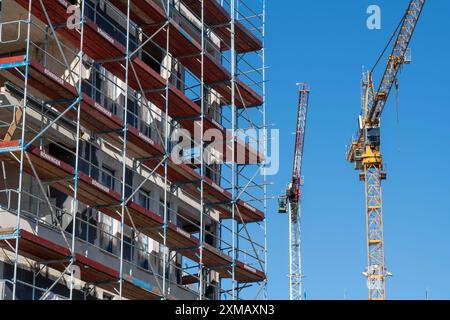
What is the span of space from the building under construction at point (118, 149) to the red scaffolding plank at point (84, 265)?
7 cm

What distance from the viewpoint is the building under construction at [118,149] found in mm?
31594

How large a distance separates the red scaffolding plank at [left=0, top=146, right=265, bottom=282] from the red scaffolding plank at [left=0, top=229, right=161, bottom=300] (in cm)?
232

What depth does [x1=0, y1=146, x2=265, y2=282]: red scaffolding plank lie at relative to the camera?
31172mm

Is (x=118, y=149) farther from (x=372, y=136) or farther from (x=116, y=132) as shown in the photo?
(x=372, y=136)

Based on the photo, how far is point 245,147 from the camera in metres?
46.3

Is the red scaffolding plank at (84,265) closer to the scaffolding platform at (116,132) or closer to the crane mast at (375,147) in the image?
the scaffolding platform at (116,132)

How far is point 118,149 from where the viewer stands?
38625mm

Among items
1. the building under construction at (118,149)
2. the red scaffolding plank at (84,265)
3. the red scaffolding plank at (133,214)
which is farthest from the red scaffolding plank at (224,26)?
the red scaffolding plank at (84,265)

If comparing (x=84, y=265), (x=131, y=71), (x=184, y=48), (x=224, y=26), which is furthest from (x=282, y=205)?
(x=84, y=265)

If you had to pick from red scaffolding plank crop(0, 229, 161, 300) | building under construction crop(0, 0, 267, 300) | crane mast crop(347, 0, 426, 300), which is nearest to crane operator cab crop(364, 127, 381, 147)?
crane mast crop(347, 0, 426, 300)

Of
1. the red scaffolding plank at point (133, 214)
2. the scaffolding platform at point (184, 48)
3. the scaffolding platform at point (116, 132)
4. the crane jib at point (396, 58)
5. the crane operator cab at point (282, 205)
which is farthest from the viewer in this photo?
the crane operator cab at point (282, 205)

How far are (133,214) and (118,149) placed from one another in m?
3.17
